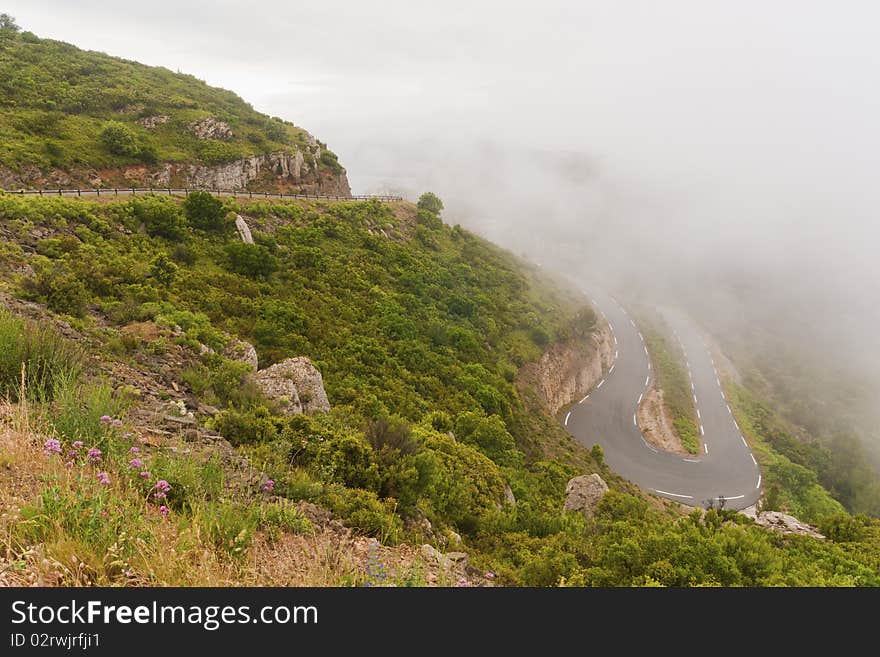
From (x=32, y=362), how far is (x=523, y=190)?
173m

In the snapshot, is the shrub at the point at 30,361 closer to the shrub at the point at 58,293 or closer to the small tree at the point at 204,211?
the shrub at the point at 58,293

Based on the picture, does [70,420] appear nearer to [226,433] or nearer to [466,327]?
[226,433]

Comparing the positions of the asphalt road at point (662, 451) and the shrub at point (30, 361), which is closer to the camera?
the shrub at point (30, 361)

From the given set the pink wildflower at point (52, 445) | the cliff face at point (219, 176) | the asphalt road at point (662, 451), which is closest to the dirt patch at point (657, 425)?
the asphalt road at point (662, 451)

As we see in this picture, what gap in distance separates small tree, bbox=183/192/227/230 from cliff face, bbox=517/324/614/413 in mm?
25163

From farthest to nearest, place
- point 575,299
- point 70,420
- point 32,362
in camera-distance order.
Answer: point 575,299 < point 32,362 < point 70,420

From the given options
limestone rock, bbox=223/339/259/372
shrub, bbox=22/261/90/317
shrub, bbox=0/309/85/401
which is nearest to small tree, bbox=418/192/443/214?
limestone rock, bbox=223/339/259/372

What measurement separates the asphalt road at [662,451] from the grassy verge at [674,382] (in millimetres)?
1117

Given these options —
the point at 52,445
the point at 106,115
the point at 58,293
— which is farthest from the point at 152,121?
the point at 52,445

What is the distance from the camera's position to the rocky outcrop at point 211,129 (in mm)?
43094

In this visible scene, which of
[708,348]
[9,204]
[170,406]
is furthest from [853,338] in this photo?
[9,204]

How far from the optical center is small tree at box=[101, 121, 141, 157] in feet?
113

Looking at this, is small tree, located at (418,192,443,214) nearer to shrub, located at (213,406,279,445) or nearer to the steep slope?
the steep slope

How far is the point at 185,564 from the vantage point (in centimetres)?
336
